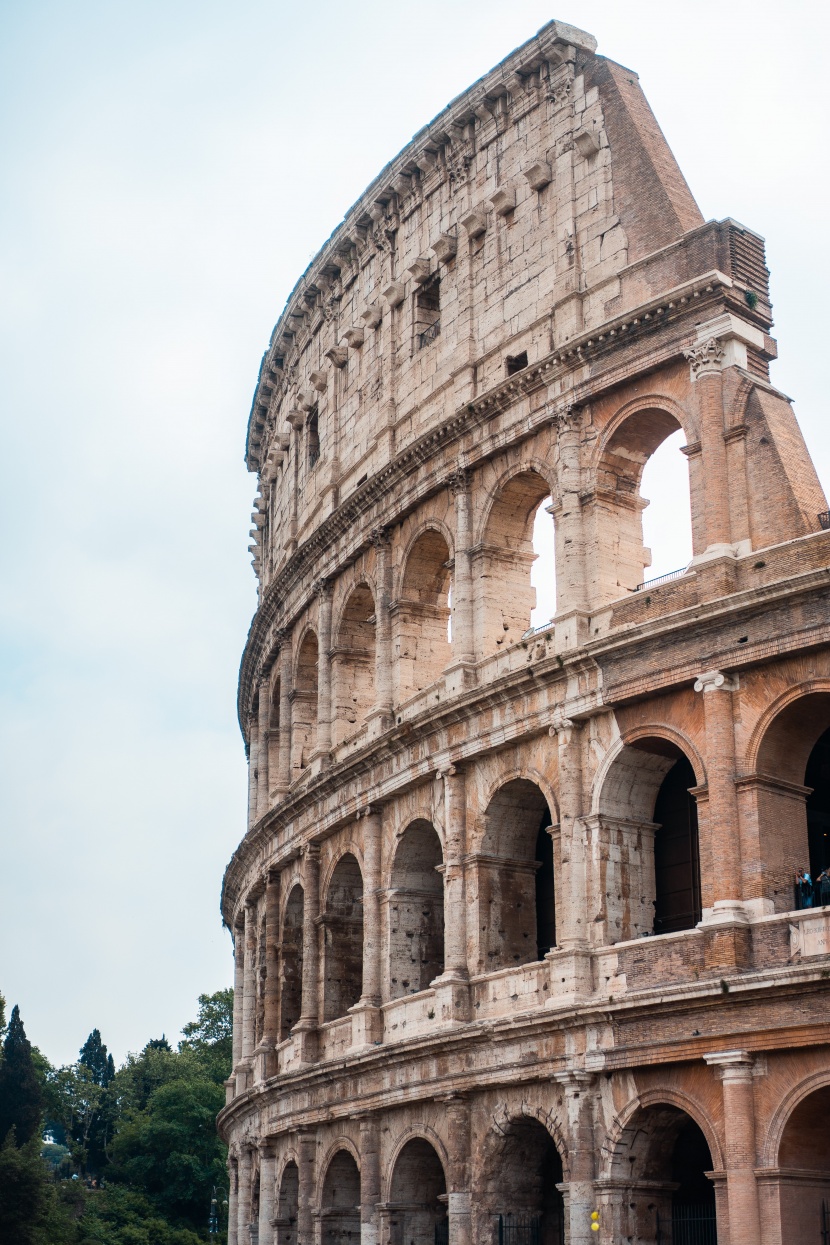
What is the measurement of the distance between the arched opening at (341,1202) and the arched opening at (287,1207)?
186 cm

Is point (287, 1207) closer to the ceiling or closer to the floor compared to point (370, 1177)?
closer to the floor

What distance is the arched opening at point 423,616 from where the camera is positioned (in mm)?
28031

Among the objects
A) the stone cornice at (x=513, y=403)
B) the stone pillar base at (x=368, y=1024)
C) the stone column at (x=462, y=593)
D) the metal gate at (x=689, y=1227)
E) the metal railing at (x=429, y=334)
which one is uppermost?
the metal railing at (x=429, y=334)

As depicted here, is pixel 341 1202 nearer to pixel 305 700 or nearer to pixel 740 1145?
pixel 305 700

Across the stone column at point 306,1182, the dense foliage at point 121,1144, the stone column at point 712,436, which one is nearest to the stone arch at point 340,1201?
the stone column at point 306,1182

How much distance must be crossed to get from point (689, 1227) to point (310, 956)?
10233 mm

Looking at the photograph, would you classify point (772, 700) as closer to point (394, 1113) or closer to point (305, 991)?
point (394, 1113)

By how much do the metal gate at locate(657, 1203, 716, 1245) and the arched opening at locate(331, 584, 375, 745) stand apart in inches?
457

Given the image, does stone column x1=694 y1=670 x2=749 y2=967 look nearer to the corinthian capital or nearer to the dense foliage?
the corinthian capital

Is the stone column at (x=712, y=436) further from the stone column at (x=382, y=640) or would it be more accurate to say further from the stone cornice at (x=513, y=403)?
the stone column at (x=382, y=640)

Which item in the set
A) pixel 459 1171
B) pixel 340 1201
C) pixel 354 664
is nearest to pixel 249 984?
pixel 340 1201

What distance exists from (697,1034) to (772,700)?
13.3 feet

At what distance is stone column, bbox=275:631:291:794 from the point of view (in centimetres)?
3375

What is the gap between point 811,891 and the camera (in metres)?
19.7
